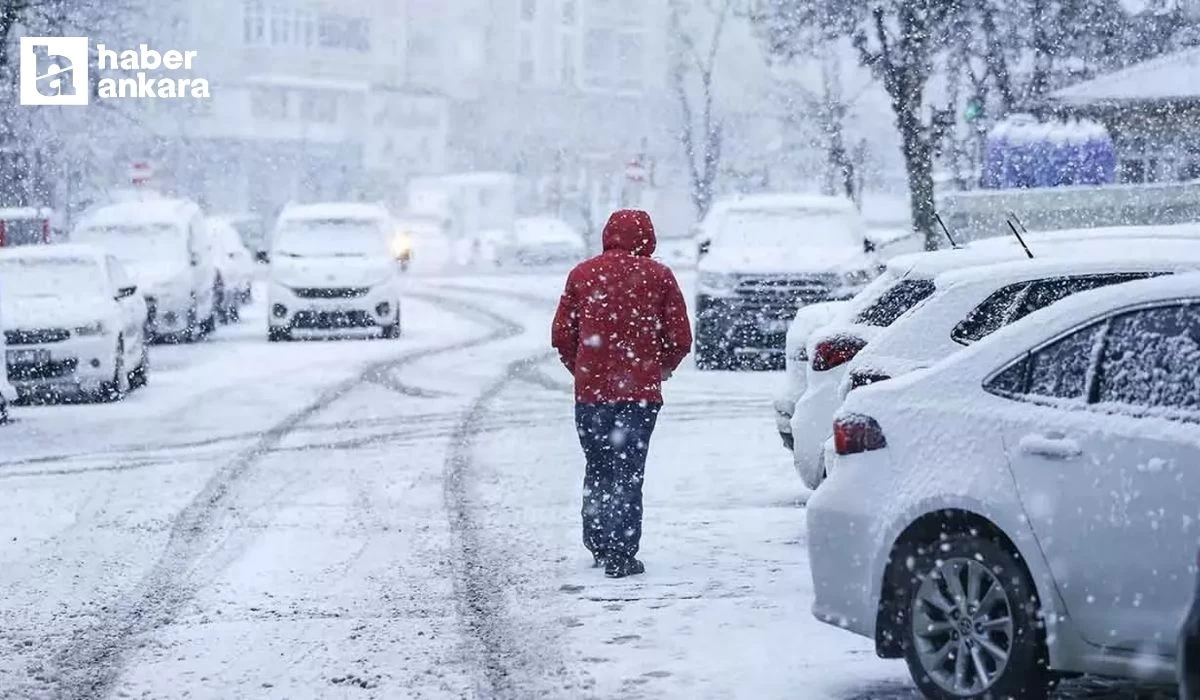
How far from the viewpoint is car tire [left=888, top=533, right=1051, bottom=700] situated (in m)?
6.34

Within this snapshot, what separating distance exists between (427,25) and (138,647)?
89.1 metres

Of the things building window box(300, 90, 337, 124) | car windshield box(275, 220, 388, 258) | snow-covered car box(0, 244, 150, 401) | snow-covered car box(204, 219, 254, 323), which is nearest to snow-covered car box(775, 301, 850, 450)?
snow-covered car box(0, 244, 150, 401)

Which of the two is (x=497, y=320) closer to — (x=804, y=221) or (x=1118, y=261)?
(x=804, y=221)

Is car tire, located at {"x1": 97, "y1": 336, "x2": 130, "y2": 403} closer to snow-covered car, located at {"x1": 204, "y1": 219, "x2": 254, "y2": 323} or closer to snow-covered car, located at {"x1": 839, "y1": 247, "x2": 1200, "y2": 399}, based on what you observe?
snow-covered car, located at {"x1": 204, "y1": 219, "x2": 254, "y2": 323}

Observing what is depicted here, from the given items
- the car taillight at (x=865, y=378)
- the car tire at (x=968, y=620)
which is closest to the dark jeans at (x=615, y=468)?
the car taillight at (x=865, y=378)

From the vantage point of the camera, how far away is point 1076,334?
21.2 feet

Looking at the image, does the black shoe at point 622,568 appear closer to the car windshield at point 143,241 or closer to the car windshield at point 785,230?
the car windshield at point 785,230

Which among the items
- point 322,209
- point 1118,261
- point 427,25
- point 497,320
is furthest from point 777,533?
point 427,25

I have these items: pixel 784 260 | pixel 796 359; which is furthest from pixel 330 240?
pixel 796 359

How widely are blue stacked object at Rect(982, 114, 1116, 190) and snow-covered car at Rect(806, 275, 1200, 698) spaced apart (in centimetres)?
2523

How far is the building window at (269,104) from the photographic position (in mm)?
79500

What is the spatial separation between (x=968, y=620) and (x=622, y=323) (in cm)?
324

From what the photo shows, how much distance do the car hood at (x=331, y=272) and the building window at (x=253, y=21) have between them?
5798 centimetres

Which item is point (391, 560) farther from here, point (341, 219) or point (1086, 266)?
point (341, 219)
